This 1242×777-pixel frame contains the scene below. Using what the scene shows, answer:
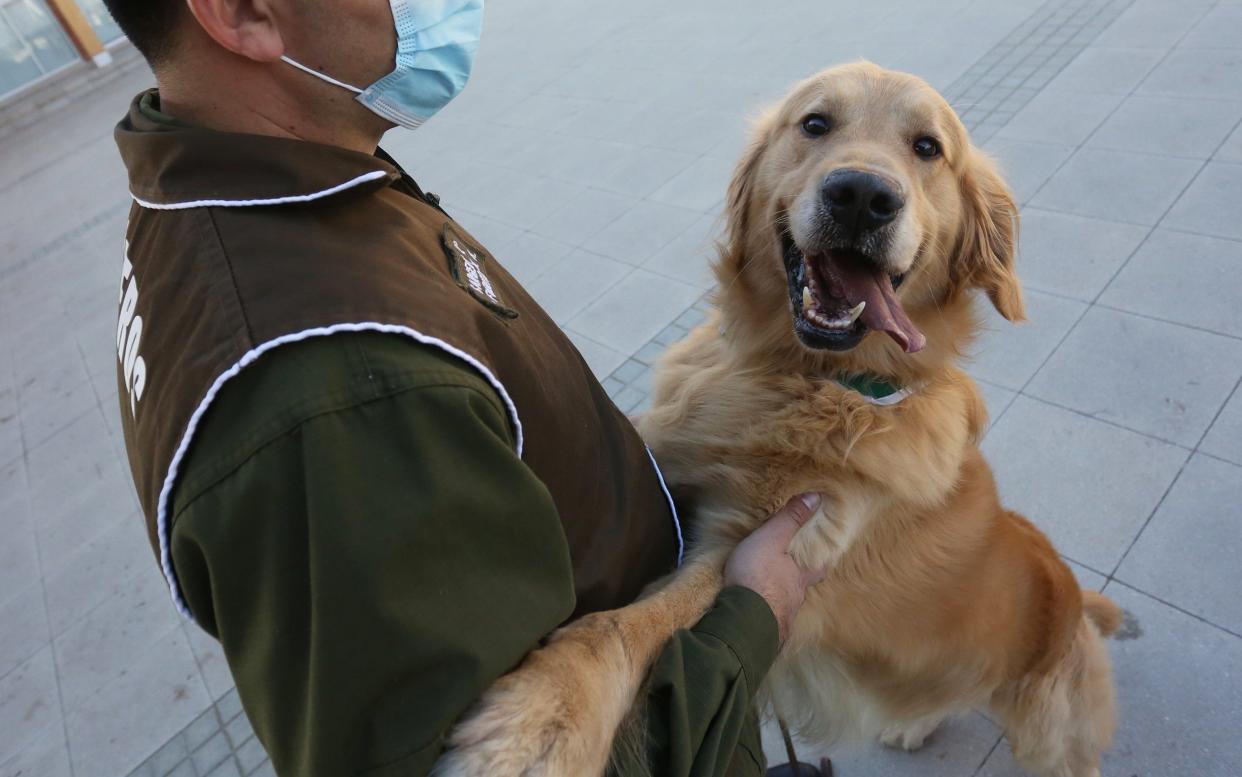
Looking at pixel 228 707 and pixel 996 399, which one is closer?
pixel 228 707

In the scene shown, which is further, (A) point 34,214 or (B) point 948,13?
(A) point 34,214

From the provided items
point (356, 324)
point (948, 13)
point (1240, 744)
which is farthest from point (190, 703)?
point (948, 13)

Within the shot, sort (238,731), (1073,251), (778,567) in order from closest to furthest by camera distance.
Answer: (778,567) → (238,731) → (1073,251)

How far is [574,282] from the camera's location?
16.9 feet

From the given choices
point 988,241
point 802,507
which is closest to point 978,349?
point 988,241

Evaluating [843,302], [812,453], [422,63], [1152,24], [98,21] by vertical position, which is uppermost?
[422,63]

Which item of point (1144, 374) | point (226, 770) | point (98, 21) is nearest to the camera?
point (226, 770)

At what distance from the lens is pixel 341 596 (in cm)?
78

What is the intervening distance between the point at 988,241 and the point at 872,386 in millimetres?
644

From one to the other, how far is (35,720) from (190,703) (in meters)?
0.77

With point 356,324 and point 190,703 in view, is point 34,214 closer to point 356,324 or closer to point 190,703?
point 190,703

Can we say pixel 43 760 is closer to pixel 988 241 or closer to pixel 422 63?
pixel 422 63

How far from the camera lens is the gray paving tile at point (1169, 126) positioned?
4.65 meters

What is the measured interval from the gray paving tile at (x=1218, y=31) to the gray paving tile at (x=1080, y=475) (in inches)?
170
